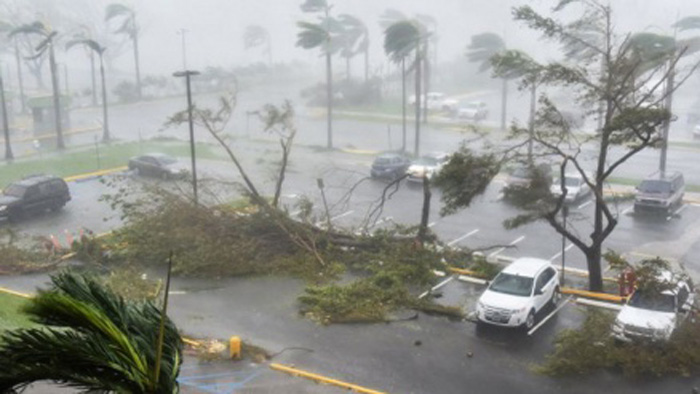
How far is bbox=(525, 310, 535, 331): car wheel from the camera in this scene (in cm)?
1850

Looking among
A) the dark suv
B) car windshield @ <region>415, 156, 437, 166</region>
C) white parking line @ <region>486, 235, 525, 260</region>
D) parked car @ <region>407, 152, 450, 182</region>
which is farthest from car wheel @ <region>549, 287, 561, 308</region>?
the dark suv

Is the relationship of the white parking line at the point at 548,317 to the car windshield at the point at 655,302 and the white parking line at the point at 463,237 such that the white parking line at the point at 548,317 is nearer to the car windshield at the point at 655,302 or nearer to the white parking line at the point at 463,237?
the car windshield at the point at 655,302

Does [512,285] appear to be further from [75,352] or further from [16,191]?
[16,191]

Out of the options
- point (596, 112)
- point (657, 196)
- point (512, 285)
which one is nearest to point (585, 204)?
point (657, 196)

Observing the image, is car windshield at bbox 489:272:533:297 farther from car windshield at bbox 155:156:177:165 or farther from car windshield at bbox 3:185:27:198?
car windshield at bbox 155:156:177:165

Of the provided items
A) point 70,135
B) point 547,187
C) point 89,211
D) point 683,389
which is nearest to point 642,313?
point 683,389

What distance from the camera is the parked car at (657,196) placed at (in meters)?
29.5

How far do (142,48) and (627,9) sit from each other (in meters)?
85.4

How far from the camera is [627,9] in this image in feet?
385

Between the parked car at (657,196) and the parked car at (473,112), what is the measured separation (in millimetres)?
27105

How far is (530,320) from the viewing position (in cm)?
1872

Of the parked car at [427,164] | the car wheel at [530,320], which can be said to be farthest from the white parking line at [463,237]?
the parked car at [427,164]

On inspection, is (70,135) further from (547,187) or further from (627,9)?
(627,9)

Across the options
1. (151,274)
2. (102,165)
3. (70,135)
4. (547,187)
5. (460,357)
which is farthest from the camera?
(70,135)
